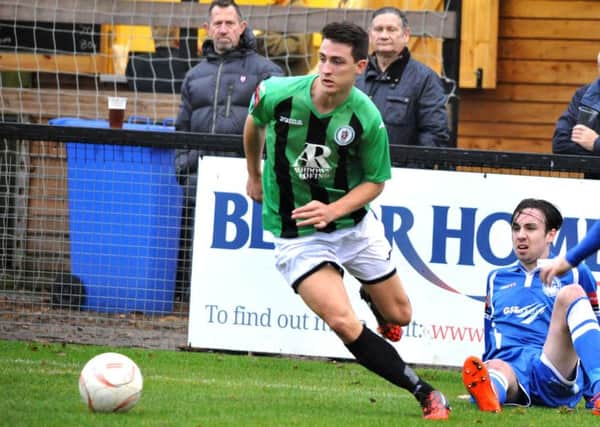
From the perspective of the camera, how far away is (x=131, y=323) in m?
9.74

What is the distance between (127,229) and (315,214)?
3.21m

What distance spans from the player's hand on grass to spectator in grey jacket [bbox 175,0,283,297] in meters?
3.40

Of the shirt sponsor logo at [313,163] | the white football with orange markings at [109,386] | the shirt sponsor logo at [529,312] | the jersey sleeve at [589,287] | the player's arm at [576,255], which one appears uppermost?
the shirt sponsor logo at [313,163]

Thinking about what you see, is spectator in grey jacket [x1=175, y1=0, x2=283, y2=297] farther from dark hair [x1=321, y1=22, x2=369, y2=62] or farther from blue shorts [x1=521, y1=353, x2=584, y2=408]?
blue shorts [x1=521, y1=353, x2=584, y2=408]

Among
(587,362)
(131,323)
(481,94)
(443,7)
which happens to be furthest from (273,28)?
(587,362)

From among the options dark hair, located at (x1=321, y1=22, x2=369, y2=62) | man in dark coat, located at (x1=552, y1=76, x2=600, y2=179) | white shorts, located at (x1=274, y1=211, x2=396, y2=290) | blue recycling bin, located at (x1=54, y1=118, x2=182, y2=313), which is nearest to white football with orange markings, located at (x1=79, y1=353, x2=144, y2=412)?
white shorts, located at (x1=274, y1=211, x2=396, y2=290)

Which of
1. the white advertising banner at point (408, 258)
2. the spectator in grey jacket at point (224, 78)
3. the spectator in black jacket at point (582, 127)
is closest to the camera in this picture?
the white advertising banner at point (408, 258)

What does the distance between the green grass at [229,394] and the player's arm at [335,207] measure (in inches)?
39.8

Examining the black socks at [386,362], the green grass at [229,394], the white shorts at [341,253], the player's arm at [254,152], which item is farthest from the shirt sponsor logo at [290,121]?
the green grass at [229,394]

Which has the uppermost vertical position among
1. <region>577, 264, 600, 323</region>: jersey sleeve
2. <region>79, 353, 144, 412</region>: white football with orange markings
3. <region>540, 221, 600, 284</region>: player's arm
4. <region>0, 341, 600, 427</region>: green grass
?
<region>540, 221, 600, 284</region>: player's arm

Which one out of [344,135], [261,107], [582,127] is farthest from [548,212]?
[261,107]

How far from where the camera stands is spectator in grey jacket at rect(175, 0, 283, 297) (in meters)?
10.1

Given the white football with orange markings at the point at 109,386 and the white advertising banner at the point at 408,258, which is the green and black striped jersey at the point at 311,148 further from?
the white advertising banner at the point at 408,258

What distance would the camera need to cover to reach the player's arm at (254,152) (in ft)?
24.2
